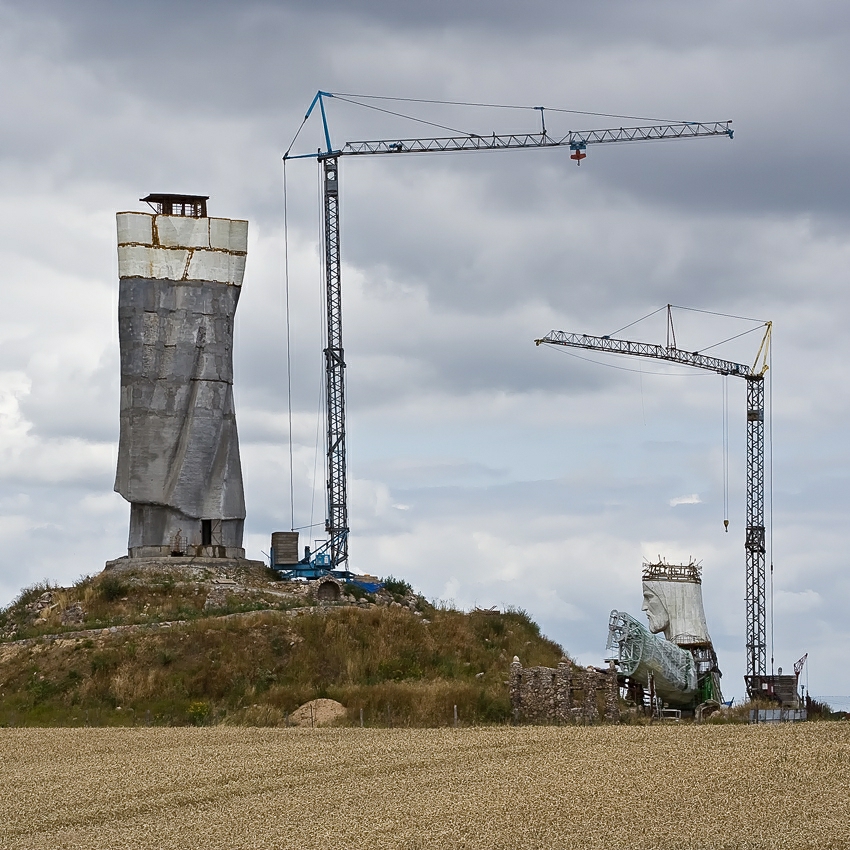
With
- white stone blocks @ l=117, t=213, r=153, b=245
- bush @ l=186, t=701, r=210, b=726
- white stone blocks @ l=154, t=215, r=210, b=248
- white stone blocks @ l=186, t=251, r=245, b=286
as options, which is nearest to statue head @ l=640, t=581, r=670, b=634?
white stone blocks @ l=186, t=251, r=245, b=286

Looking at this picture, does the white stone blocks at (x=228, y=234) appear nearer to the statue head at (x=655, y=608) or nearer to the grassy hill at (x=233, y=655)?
the grassy hill at (x=233, y=655)

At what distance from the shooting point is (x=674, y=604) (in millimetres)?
86312

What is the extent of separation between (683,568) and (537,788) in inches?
2257

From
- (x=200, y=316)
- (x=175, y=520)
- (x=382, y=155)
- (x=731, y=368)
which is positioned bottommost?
(x=175, y=520)

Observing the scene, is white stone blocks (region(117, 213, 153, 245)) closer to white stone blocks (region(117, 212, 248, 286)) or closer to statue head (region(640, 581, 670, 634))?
white stone blocks (region(117, 212, 248, 286))

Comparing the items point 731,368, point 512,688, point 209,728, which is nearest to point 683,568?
point 731,368

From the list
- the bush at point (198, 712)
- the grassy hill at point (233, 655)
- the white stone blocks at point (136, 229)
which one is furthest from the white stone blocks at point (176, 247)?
the bush at point (198, 712)

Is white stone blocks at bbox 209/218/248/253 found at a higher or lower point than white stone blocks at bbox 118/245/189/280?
higher

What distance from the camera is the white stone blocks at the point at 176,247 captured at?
61719mm

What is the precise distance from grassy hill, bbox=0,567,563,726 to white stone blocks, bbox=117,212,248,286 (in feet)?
35.9

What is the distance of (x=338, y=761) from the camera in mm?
36500

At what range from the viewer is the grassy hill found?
4925 centimetres

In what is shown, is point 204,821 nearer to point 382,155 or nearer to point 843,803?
point 843,803

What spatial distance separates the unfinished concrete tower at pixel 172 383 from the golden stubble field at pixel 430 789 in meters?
19.3
